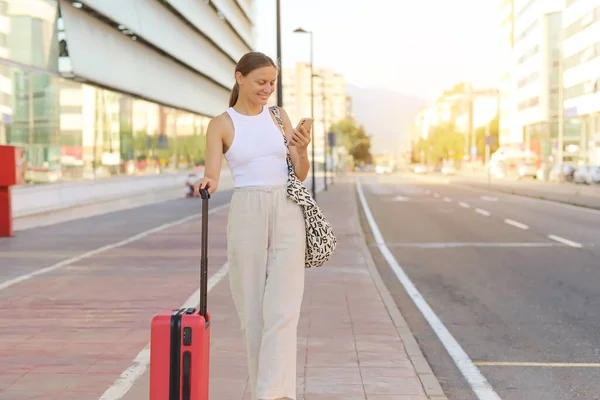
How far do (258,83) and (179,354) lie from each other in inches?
54.0

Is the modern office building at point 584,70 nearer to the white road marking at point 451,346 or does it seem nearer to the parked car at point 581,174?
the parked car at point 581,174

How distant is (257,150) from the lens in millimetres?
4477

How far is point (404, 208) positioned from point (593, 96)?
157 ft

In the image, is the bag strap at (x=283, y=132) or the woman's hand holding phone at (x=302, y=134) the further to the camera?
the bag strap at (x=283, y=132)

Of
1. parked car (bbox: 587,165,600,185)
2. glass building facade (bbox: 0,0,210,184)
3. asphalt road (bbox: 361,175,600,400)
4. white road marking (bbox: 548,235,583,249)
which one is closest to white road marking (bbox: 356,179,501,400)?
asphalt road (bbox: 361,175,600,400)

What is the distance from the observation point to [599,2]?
72.3 meters

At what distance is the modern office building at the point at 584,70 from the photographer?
7356cm

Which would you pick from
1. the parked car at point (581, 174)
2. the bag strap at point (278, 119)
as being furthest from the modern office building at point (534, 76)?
the bag strap at point (278, 119)

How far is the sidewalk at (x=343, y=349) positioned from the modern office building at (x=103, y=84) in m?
13.8

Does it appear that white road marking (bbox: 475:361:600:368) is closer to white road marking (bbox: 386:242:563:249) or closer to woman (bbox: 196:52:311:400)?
woman (bbox: 196:52:311:400)

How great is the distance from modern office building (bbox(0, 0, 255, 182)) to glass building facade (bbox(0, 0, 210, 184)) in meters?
0.03

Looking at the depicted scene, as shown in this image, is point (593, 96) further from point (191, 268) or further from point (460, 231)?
point (191, 268)

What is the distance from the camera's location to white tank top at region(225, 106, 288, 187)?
4477 mm

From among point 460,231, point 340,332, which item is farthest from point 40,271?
point 460,231
